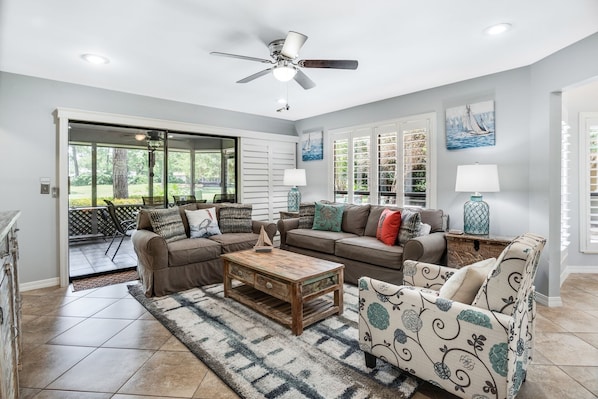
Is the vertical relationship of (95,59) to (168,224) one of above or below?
above

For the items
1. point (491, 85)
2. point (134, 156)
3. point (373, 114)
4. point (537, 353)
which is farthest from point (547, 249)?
point (134, 156)

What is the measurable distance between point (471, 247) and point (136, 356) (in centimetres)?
324


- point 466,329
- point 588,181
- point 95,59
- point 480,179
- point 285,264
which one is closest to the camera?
point 466,329

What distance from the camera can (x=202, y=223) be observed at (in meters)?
4.06

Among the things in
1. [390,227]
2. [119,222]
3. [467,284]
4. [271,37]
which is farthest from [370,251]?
[119,222]

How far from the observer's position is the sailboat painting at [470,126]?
11.7 ft

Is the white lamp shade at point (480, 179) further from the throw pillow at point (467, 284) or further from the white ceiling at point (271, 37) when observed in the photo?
the throw pillow at point (467, 284)

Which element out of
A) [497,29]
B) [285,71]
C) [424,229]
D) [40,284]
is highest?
[497,29]

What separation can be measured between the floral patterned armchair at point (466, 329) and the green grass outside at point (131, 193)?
148 inches

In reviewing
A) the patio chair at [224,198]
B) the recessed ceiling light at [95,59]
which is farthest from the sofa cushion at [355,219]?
the recessed ceiling light at [95,59]

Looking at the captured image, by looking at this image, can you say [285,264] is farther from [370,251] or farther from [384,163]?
[384,163]

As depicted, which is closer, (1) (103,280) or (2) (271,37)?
(2) (271,37)

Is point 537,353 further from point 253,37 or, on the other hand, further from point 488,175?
point 253,37

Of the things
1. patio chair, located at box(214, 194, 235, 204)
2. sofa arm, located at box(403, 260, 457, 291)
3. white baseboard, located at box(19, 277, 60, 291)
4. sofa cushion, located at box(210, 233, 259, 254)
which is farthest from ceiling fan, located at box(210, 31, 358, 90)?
white baseboard, located at box(19, 277, 60, 291)
